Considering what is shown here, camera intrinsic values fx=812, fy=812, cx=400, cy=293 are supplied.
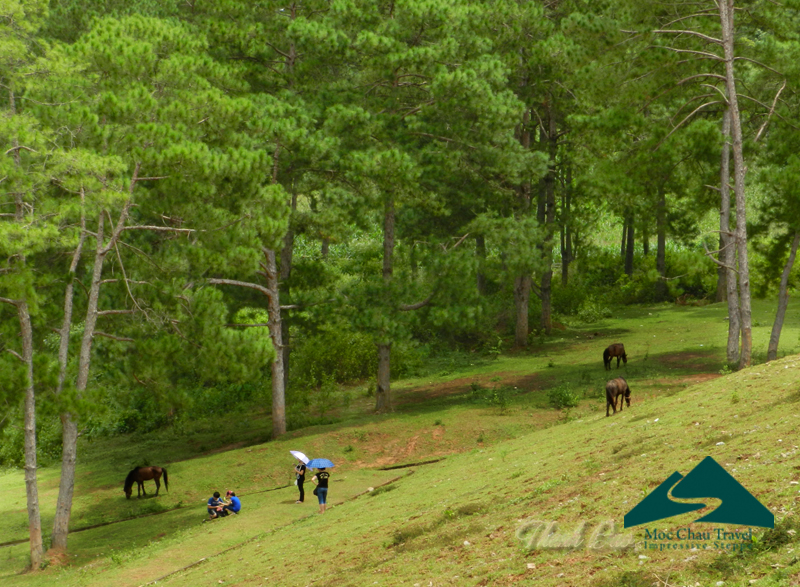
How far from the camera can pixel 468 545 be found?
434 inches

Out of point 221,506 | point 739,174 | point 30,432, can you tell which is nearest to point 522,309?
point 739,174

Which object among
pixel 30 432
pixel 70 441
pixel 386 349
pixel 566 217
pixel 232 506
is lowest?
pixel 232 506

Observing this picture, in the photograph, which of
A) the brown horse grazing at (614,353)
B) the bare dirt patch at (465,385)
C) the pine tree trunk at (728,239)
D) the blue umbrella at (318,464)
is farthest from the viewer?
the bare dirt patch at (465,385)

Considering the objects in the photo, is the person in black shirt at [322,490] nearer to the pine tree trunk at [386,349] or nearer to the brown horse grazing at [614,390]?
the brown horse grazing at [614,390]

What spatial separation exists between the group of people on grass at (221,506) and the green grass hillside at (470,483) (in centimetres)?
40

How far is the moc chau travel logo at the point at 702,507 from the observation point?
8.84 meters

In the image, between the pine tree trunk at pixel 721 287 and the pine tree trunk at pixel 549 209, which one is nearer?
the pine tree trunk at pixel 549 209

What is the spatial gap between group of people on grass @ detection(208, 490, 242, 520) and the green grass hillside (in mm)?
399

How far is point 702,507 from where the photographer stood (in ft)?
32.3

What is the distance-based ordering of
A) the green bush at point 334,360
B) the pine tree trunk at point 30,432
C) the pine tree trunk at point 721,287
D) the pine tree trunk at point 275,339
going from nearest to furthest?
the pine tree trunk at point 30,432
the pine tree trunk at point 275,339
the green bush at point 334,360
the pine tree trunk at point 721,287

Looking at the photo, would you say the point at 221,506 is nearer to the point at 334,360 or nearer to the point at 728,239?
the point at 728,239

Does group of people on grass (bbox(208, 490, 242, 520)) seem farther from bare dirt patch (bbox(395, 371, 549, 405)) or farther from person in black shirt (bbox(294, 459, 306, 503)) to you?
bare dirt patch (bbox(395, 371, 549, 405))

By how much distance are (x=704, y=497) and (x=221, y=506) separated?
48.2 feet

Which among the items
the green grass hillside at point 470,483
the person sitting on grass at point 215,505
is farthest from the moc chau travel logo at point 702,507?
the person sitting on grass at point 215,505
